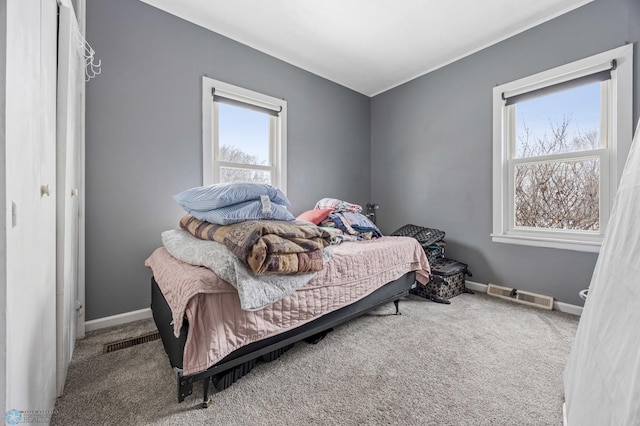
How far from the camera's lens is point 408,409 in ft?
4.06

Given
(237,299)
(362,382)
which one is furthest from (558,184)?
(237,299)

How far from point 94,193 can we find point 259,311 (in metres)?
1.69

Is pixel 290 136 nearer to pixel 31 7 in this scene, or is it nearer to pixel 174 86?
pixel 174 86

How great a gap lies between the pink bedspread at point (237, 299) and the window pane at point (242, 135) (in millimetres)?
1251

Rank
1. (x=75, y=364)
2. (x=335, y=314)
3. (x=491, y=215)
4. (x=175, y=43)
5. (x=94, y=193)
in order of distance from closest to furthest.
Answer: (x=75, y=364) < (x=335, y=314) < (x=94, y=193) < (x=175, y=43) < (x=491, y=215)

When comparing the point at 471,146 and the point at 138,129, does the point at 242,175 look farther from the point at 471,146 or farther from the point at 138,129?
the point at 471,146

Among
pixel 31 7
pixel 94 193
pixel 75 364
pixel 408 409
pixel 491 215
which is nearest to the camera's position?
pixel 31 7

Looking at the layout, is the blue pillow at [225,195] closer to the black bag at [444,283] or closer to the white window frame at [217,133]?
the white window frame at [217,133]

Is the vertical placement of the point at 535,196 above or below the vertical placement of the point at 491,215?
above

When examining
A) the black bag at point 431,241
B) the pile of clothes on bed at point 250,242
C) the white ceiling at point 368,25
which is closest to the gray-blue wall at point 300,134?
the white ceiling at point 368,25

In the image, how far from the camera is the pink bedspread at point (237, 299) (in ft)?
3.83

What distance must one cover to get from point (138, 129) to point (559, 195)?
3.84 meters

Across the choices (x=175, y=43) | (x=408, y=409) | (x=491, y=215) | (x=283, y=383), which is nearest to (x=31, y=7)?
(x=175, y=43)

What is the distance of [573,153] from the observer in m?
2.37
